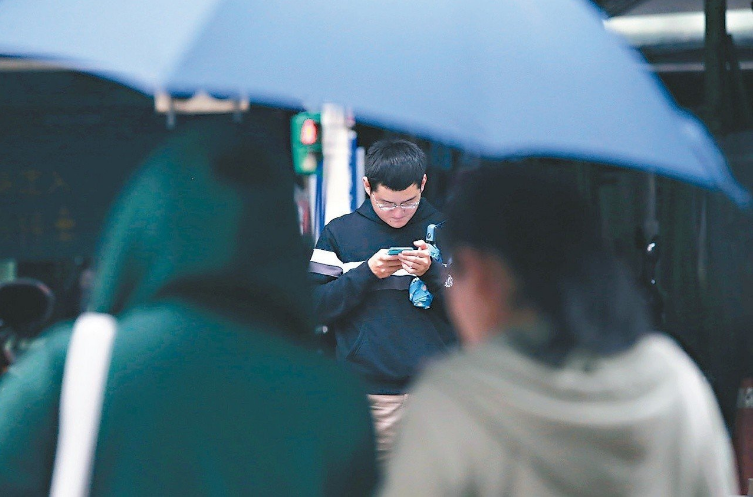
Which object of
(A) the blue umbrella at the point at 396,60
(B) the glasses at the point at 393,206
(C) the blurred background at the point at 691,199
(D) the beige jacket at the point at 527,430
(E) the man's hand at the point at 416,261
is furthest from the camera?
(C) the blurred background at the point at 691,199

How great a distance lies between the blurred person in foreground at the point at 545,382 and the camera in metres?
1.49

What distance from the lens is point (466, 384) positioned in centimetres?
152

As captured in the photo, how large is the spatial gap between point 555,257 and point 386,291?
87.2 inches

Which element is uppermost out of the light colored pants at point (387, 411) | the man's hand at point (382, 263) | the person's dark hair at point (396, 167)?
the person's dark hair at point (396, 167)

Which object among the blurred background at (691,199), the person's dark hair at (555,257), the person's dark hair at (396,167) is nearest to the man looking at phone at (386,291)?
the person's dark hair at (396,167)

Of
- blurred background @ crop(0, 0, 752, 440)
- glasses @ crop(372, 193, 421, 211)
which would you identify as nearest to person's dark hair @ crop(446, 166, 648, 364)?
glasses @ crop(372, 193, 421, 211)

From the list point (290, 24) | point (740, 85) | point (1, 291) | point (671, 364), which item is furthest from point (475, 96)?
point (1, 291)

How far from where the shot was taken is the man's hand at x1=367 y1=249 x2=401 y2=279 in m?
3.67

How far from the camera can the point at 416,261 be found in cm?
365

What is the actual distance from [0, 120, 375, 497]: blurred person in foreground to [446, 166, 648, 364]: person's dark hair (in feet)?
1.19

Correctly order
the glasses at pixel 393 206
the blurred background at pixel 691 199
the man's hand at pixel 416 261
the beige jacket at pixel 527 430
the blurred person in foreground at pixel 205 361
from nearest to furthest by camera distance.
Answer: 1. the beige jacket at pixel 527 430
2. the blurred person in foreground at pixel 205 361
3. the man's hand at pixel 416 261
4. the glasses at pixel 393 206
5. the blurred background at pixel 691 199

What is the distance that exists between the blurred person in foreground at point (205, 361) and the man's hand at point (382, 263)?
1.77 meters

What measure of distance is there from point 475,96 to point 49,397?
841mm

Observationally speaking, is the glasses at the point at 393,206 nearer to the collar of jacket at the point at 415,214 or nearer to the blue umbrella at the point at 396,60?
the collar of jacket at the point at 415,214
